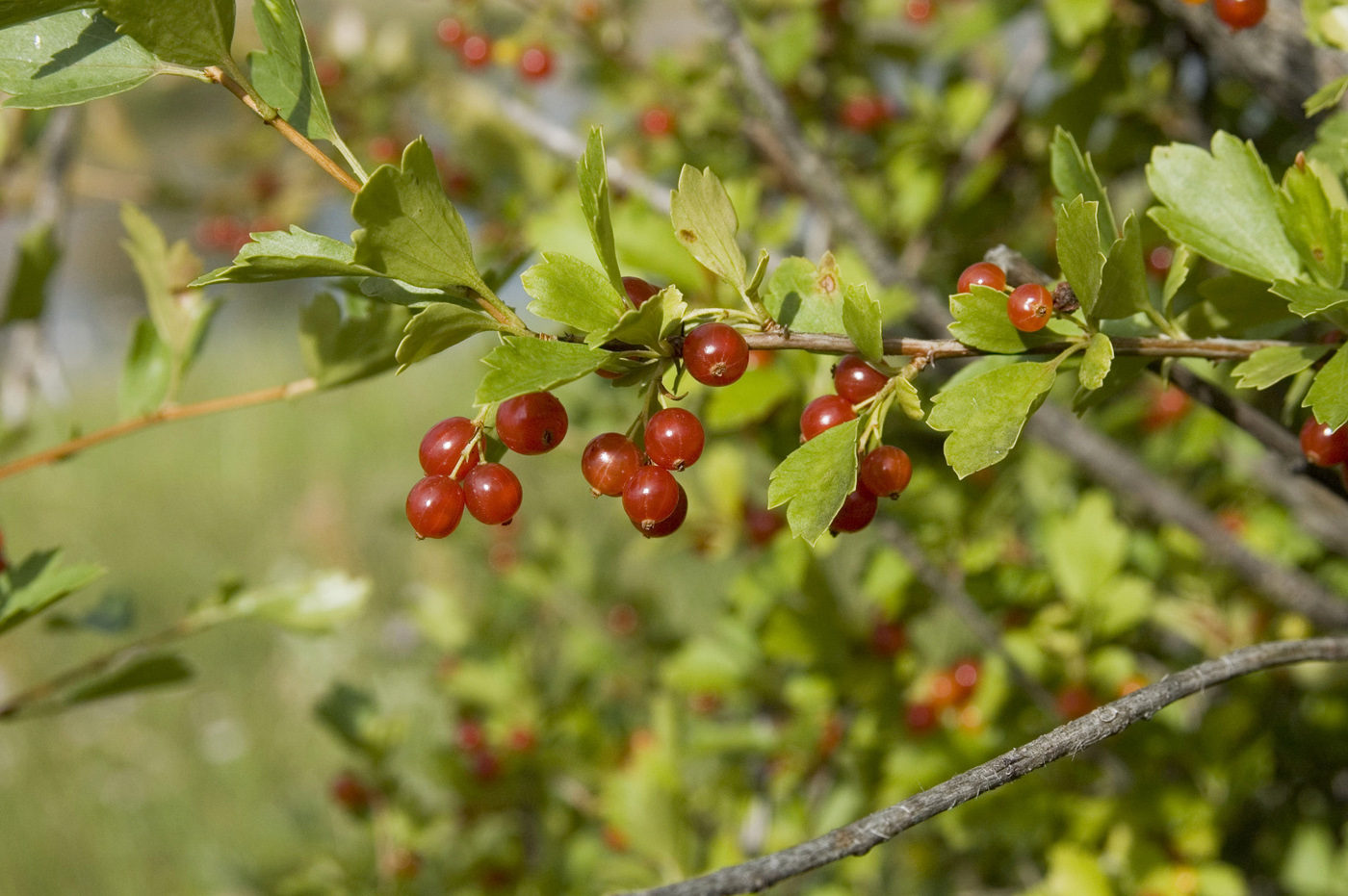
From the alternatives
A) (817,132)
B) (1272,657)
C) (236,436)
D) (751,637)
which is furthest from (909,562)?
(236,436)

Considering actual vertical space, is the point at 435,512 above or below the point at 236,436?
above

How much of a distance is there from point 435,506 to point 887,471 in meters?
0.30

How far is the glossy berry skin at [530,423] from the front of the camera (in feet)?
2.21

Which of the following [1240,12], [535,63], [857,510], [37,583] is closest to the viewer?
[857,510]

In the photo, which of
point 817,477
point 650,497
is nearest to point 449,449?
point 650,497

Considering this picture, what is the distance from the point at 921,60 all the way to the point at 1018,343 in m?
1.72

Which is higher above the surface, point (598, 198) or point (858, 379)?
point (598, 198)

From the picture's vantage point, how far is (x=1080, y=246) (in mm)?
639

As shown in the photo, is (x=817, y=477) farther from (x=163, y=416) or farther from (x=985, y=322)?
(x=163, y=416)

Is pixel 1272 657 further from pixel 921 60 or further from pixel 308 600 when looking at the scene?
pixel 921 60

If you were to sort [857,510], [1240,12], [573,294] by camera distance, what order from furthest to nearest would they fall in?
[1240,12] → [857,510] → [573,294]

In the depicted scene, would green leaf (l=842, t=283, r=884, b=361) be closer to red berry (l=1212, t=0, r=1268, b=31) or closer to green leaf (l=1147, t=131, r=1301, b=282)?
green leaf (l=1147, t=131, r=1301, b=282)

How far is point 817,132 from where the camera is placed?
235 cm

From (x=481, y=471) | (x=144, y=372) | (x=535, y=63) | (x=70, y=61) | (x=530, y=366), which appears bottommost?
(x=535, y=63)
